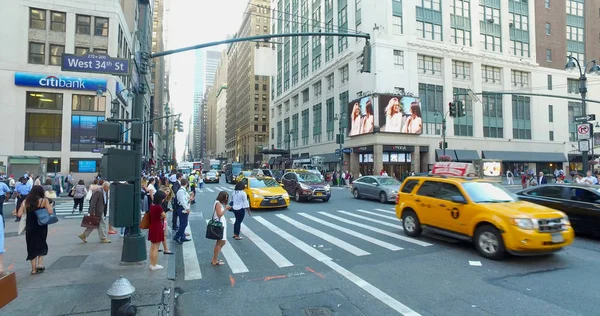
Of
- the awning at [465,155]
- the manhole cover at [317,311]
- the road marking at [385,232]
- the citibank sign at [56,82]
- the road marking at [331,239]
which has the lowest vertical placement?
the manhole cover at [317,311]

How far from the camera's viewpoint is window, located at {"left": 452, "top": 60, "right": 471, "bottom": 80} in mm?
43594

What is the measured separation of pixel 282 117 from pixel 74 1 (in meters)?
42.7

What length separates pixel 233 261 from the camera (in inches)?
289

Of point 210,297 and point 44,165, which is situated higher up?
point 44,165

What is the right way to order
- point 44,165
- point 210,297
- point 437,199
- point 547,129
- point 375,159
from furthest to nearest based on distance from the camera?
1. point 547,129
2. point 375,159
3. point 44,165
4. point 437,199
5. point 210,297

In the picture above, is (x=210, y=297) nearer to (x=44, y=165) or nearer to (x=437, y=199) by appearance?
(x=437, y=199)

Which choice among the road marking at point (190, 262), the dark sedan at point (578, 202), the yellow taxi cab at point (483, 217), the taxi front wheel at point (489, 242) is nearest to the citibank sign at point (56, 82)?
the road marking at point (190, 262)

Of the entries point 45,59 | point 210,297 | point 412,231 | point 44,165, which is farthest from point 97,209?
point 45,59

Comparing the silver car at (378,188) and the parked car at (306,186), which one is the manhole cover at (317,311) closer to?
the parked car at (306,186)

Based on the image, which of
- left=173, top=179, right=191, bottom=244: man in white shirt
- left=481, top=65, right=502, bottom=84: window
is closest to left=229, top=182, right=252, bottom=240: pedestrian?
left=173, top=179, right=191, bottom=244: man in white shirt

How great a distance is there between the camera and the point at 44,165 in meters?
31.9

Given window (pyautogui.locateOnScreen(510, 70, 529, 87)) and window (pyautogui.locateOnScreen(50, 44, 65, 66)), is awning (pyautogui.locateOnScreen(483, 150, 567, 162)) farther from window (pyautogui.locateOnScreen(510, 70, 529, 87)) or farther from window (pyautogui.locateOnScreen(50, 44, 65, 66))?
window (pyautogui.locateOnScreen(50, 44, 65, 66))

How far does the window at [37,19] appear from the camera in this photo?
3241cm

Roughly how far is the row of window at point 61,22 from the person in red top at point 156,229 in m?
35.2
